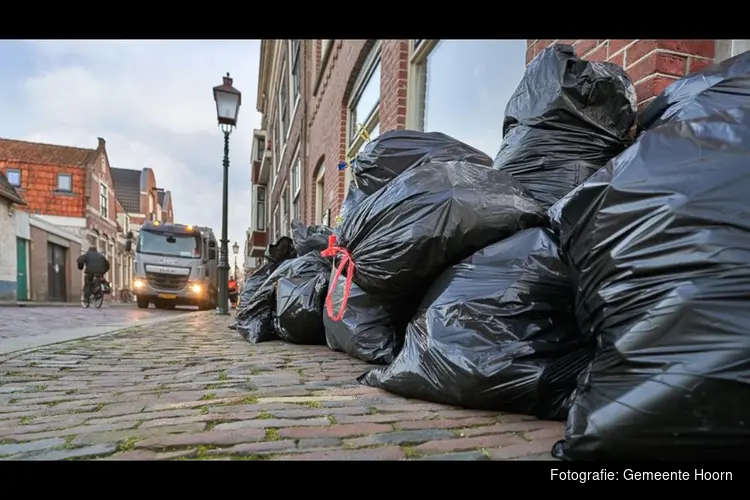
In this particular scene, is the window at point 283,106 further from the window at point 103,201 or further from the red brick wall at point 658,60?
the window at point 103,201

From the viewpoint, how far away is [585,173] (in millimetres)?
1796

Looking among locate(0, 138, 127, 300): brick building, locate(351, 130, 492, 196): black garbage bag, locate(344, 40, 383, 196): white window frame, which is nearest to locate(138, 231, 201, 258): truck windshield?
locate(344, 40, 383, 196): white window frame

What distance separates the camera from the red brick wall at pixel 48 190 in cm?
2030

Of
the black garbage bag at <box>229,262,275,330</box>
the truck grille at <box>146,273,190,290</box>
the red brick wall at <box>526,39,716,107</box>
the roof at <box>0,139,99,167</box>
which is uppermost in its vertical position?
the roof at <box>0,139,99,167</box>

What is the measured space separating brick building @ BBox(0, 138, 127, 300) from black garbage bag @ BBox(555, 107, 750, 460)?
920 inches

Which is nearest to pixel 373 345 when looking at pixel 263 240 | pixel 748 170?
pixel 748 170

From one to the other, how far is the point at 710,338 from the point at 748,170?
0.40 metres

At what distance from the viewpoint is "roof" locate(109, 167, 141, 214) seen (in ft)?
119

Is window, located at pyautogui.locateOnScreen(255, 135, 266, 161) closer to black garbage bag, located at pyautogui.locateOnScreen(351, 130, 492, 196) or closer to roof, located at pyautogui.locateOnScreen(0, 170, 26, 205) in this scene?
roof, located at pyautogui.locateOnScreen(0, 170, 26, 205)

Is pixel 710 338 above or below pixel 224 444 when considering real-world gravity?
above

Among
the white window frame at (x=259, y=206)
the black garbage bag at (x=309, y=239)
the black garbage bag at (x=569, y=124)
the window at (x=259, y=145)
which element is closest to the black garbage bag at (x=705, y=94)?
the black garbage bag at (x=569, y=124)
